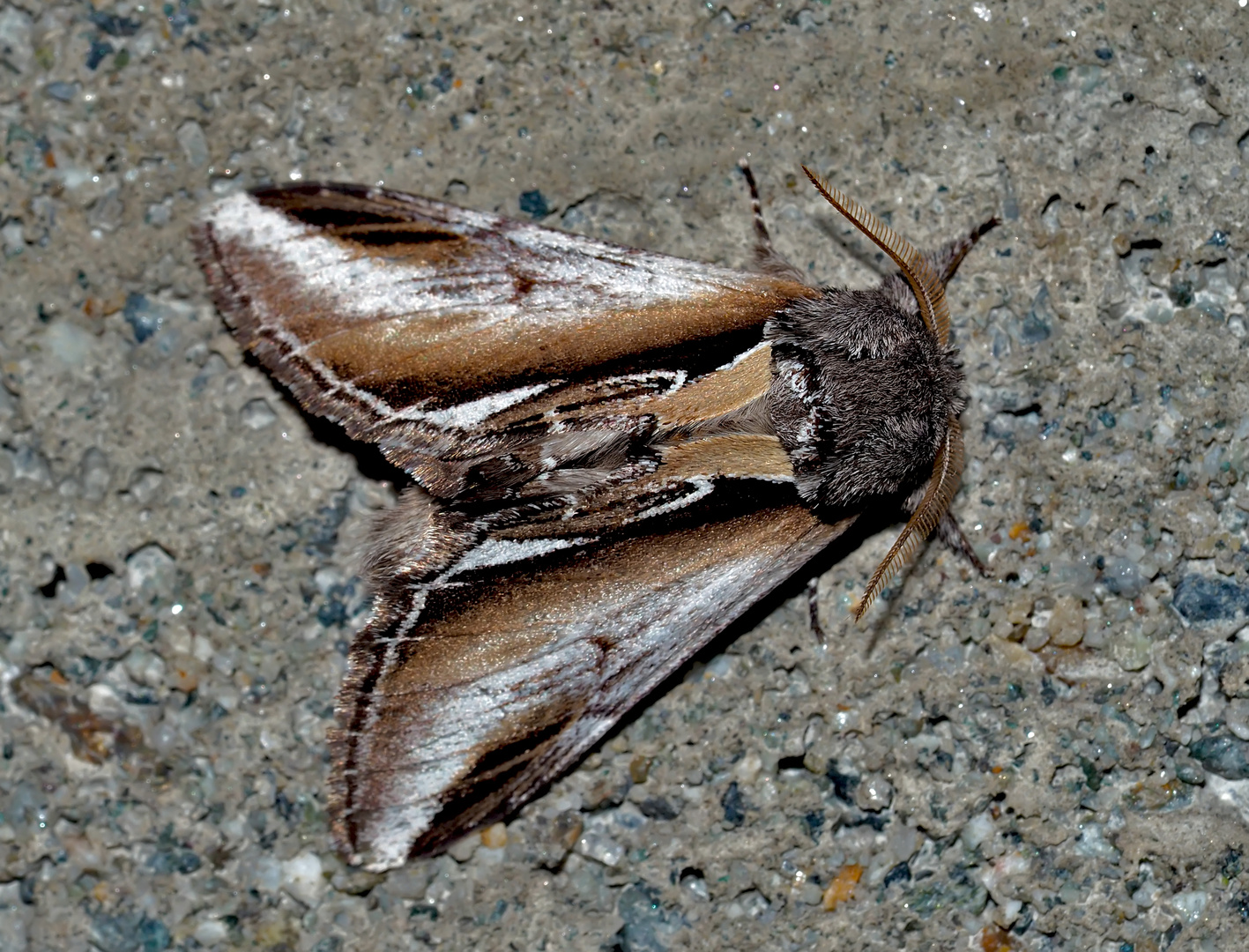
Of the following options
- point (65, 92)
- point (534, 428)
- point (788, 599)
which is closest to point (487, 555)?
point (534, 428)

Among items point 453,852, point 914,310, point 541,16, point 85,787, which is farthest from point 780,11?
point 85,787

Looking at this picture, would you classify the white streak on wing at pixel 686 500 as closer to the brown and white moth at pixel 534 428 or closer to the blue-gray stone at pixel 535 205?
the brown and white moth at pixel 534 428

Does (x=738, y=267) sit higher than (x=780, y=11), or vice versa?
(x=780, y=11)

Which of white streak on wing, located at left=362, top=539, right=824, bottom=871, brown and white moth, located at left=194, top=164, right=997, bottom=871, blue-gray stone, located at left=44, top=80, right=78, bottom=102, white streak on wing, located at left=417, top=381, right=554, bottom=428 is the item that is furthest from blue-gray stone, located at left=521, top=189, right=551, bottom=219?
blue-gray stone, located at left=44, top=80, right=78, bottom=102

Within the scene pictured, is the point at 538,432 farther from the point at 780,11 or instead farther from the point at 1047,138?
the point at 1047,138

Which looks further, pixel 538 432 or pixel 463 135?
pixel 463 135
